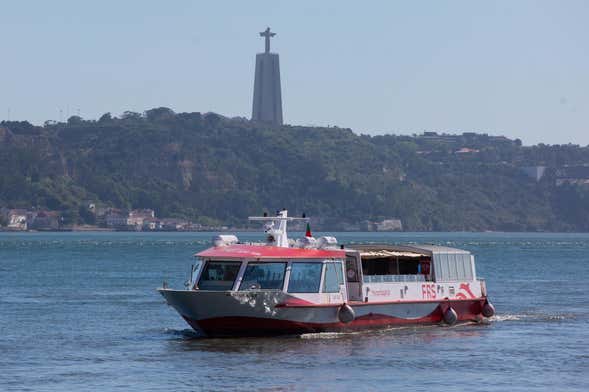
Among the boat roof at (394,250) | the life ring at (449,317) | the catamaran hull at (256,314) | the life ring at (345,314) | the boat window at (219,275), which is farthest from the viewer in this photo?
the life ring at (449,317)

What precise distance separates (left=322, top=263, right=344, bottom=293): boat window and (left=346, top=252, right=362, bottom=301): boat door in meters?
1.28

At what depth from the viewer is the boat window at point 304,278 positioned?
5188cm

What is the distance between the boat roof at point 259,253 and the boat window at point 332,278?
400 millimetres

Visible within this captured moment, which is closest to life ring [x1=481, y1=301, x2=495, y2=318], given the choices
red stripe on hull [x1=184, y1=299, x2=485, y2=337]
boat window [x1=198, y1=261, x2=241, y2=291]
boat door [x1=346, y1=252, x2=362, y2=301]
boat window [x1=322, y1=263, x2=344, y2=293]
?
red stripe on hull [x1=184, y1=299, x2=485, y2=337]

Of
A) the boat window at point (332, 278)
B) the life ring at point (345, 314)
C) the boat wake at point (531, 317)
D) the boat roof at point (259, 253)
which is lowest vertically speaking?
the boat wake at point (531, 317)

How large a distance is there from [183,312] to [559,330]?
16582 millimetres

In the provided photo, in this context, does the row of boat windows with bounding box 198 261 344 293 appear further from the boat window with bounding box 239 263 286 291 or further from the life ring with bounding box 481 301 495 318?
the life ring with bounding box 481 301 495 318

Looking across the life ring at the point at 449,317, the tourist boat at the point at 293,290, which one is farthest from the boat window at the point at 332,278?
the life ring at the point at 449,317

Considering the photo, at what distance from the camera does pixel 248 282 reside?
5131 centimetres

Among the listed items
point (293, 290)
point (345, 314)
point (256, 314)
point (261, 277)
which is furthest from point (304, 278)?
point (256, 314)

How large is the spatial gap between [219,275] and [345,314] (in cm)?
484

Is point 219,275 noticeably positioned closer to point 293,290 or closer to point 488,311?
point 293,290

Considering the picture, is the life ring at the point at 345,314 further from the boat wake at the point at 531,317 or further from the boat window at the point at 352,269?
the boat wake at the point at 531,317

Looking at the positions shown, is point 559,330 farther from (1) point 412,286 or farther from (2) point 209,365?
(2) point 209,365
